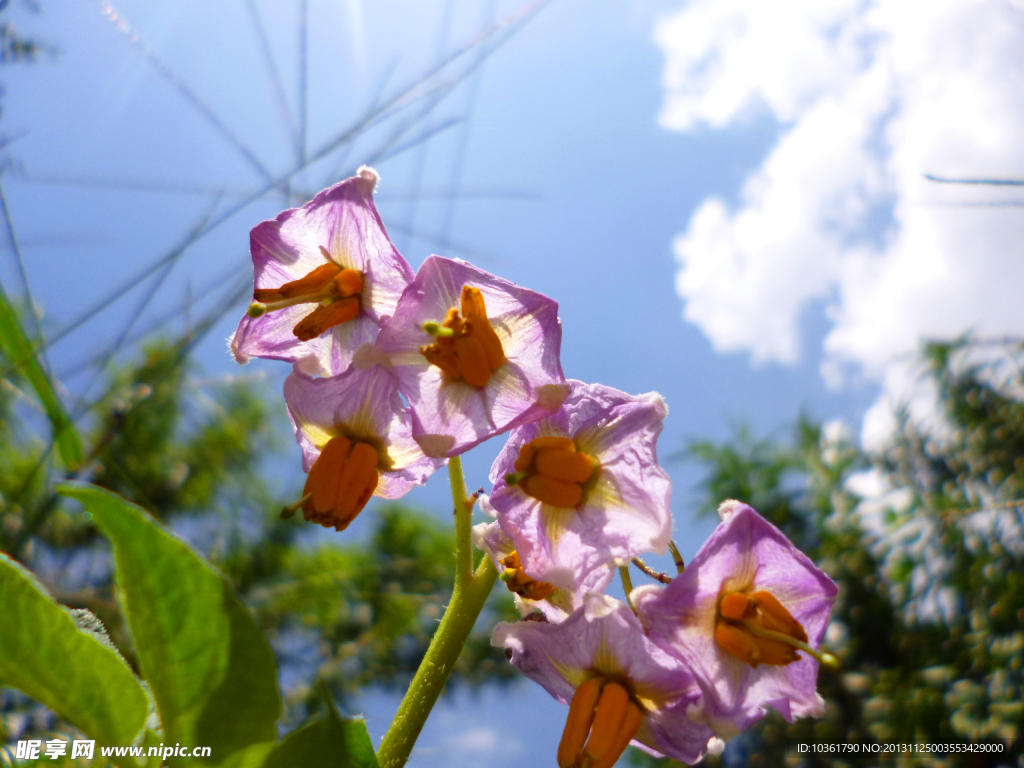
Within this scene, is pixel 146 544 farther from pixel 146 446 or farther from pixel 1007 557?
pixel 146 446

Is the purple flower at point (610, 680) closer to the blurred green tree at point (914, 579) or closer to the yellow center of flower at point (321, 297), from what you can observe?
the yellow center of flower at point (321, 297)

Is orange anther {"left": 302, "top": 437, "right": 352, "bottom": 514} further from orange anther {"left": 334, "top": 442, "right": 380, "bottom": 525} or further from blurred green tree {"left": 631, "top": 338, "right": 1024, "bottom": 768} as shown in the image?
blurred green tree {"left": 631, "top": 338, "right": 1024, "bottom": 768}

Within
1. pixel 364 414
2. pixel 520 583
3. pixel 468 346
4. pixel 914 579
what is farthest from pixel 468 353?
pixel 914 579

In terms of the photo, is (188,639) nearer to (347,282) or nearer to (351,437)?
(351,437)

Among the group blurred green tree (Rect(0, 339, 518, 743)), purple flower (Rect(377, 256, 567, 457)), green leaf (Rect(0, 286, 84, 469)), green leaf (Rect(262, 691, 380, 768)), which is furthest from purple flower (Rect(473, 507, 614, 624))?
blurred green tree (Rect(0, 339, 518, 743))

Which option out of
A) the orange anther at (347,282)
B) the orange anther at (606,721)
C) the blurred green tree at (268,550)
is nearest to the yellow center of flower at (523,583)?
the orange anther at (606,721)
